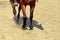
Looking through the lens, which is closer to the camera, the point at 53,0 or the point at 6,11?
the point at 6,11

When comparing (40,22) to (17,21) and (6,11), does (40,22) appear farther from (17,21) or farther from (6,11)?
(6,11)

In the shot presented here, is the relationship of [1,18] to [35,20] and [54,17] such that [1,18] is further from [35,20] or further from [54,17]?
[54,17]

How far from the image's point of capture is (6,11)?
11648 millimetres

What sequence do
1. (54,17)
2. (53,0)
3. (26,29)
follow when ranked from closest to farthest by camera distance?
(26,29) → (54,17) → (53,0)

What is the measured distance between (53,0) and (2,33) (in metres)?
7.36

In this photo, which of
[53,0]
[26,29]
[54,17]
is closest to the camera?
[26,29]

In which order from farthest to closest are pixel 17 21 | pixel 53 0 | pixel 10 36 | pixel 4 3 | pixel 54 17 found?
pixel 53 0
pixel 4 3
pixel 54 17
pixel 17 21
pixel 10 36

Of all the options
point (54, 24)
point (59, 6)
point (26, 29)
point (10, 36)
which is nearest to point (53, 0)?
point (59, 6)

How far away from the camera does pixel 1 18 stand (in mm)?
10289

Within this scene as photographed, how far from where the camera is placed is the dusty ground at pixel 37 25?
8448mm

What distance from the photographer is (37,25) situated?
984 centimetres

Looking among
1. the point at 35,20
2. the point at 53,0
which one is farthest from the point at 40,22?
the point at 53,0

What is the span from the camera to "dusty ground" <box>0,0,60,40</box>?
333 inches

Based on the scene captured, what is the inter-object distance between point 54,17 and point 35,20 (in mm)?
1124
